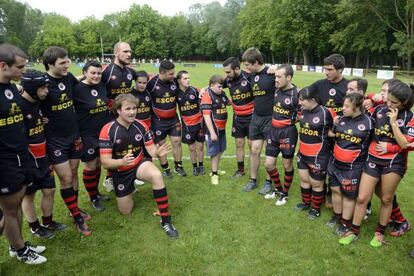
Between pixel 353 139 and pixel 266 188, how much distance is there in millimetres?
2354

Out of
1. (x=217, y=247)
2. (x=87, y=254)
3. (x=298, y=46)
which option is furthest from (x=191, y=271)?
(x=298, y=46)

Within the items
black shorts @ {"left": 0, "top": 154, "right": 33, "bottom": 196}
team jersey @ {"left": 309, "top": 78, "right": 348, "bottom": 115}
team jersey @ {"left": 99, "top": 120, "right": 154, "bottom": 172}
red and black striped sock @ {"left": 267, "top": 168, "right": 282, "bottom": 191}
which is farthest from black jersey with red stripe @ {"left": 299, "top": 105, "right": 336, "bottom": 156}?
black shorts @ {"left": 0, "top": 154, "right": 33, "bottom": 196}

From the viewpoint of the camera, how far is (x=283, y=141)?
6.05 meters

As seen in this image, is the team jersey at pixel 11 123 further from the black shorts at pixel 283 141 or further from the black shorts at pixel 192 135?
the black shorts at pixel 283 141

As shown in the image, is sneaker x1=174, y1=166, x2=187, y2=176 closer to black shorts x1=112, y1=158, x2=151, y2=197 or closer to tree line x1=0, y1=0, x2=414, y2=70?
black shorts x1=112, y1=158, x2=151, y2=197

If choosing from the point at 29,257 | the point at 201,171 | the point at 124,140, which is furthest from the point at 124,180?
the point at 201,171

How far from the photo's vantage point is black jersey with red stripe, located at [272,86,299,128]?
5.89 m

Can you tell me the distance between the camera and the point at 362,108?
4902 mm

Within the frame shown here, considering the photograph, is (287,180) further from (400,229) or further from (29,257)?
(29,257)

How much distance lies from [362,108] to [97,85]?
170 inches

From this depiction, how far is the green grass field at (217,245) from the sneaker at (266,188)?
0.29 m

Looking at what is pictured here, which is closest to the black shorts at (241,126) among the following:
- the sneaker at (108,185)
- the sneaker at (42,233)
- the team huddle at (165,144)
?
the team huddle at (165,144)

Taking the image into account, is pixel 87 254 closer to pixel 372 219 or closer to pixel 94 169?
pixel 94 169

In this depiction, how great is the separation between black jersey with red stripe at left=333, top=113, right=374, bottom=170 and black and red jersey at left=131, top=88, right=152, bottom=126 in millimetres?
3852
